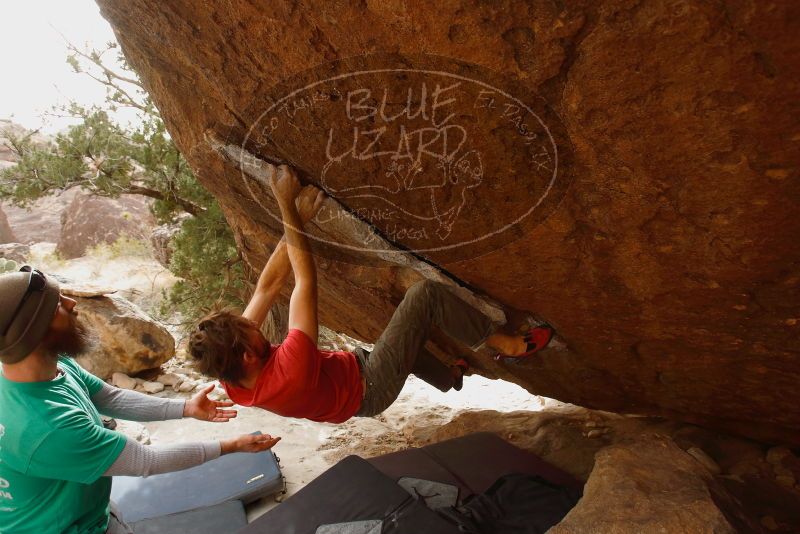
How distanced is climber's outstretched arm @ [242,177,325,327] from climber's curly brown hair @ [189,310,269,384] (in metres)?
0.36

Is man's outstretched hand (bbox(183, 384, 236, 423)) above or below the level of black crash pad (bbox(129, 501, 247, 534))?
above

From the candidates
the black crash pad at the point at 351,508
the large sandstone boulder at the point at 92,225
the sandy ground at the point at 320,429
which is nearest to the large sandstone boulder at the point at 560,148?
the black crash pad at the point at 351,508

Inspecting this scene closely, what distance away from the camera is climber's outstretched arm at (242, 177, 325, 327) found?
2705 millimetres

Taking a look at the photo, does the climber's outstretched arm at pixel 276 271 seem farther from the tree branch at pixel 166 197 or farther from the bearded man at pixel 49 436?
the tree branch at pixel 166 197

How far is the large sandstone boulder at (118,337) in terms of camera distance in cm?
639

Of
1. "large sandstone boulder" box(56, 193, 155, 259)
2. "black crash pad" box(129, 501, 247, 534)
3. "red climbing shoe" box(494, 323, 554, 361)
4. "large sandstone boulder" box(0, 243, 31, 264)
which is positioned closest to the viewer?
"red climbing shoe" box(494, 323, 554, 361)

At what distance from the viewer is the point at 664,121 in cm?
155

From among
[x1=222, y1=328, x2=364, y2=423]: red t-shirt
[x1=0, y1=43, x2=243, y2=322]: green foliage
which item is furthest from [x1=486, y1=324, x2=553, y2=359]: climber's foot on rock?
[x1=0, y1=43, x2=243, y2=322]: green foliage

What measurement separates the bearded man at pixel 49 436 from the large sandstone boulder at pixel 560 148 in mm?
1276

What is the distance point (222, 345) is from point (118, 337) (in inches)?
204

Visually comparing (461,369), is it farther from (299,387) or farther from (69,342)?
(69,342)

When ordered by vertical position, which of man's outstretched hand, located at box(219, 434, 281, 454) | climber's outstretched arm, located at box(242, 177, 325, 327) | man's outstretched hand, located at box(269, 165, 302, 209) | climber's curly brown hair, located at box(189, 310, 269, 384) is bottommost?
man's outstretched hand, located at box(219, 434, 281, 454)

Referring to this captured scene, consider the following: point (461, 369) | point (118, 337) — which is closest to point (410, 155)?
point (461, 369)

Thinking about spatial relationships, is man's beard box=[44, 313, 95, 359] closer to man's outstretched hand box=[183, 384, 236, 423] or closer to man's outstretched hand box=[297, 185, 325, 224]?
man's outstretched hand box=[183, 384, 236, 423]
